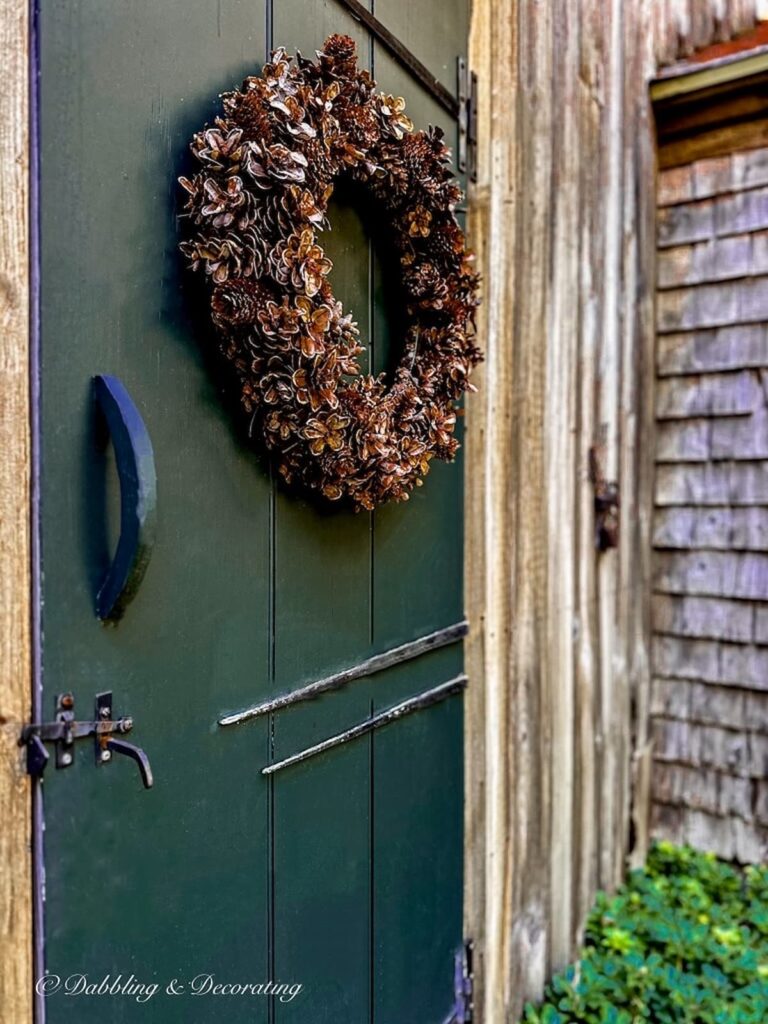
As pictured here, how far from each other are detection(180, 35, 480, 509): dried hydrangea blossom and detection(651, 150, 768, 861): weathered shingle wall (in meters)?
1.52

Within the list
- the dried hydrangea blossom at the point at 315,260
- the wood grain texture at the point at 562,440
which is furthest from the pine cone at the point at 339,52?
the wood grain texture at the point at 562,440

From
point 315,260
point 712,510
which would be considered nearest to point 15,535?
point 315,260

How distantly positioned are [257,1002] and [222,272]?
1.04 metres

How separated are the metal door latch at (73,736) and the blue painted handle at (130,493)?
0.39 ft

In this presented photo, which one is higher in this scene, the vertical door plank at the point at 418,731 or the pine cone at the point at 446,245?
the pine cone at the point at 446,245

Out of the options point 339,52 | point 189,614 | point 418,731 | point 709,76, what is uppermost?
point 709,76

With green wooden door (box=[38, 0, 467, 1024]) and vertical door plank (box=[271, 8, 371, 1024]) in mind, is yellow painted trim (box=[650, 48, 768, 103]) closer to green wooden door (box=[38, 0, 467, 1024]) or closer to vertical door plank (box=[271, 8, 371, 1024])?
green wooden door (box=[38, 0, 467, 1024])

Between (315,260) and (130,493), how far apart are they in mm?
412

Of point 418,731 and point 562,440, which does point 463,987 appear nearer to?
point 418,731

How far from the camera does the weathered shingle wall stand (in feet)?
8.16

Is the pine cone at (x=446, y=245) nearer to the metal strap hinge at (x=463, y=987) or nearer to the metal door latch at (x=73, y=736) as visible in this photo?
the metal door latch at (x=73, y=736)

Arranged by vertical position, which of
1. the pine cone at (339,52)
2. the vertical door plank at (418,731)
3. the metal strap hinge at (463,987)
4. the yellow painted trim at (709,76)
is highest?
the yellow painted trim at (709,76)

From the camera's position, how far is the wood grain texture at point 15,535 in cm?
83

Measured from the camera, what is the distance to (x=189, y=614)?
103 cm
